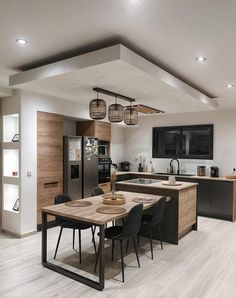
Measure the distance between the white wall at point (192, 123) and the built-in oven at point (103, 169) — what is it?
1.59 metres

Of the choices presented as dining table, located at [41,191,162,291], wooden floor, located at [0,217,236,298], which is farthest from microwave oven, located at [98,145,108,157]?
dining table, located at [41,191,162,291]

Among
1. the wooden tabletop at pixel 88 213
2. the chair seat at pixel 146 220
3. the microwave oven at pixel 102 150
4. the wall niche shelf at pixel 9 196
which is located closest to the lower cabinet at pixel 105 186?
the microwave oven at pixel 102 150

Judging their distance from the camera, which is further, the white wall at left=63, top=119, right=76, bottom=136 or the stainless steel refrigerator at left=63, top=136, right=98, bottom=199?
the white wall at left=63, top=119, right=76, bottom=136

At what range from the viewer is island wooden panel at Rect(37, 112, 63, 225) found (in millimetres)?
4645

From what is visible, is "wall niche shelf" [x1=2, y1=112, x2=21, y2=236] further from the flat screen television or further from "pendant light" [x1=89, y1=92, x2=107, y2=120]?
the flat screen television

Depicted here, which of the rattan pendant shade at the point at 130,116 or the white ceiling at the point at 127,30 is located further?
the rattan pendant shade at the point at 130,116

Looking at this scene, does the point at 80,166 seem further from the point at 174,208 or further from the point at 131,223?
the point at 131,223

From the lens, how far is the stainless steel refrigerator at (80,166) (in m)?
5.10

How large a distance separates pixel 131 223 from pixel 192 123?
434cm

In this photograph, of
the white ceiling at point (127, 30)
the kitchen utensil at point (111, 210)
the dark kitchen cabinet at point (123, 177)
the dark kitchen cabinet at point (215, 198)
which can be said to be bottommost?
the dark kitchen cabinet at point (215, 198)

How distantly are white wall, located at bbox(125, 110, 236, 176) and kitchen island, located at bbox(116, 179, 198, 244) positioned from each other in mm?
1915

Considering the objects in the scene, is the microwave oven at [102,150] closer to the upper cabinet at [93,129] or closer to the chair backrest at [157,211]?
the upper cabinet at [93,129]

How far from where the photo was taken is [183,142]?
6.73 m

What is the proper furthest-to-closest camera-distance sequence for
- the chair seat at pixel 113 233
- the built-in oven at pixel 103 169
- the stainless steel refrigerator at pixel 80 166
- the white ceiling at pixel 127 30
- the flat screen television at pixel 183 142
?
the flat screen television at pixel 183 142 → the built-in oven at pixel 103 169 → the stainless steel refrigerator at pixel 80 166 → the chair seat at pixel 113 233 → the white ceiling at pixel 127 30
